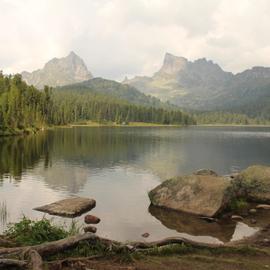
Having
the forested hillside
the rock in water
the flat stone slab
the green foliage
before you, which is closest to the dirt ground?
the green foliage

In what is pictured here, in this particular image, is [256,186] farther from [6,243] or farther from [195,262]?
[6,243]

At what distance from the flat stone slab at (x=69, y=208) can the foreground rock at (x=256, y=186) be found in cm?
1708

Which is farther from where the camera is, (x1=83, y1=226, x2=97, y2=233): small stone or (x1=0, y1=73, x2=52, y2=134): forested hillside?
(x1=0, y1=73, x2=52, y2=134): forested hillside

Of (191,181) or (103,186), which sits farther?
(103,186)

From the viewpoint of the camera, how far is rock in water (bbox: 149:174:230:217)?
122ft

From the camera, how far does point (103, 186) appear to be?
2120 inches

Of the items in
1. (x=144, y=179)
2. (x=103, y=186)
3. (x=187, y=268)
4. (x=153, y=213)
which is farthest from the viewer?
(x=144, y=179)

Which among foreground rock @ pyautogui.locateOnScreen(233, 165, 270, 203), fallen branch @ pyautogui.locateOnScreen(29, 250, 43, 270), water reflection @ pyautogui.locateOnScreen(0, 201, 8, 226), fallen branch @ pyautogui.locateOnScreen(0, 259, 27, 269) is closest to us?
fallen branch @ pyautogui.locateOnScreen(0, 259, 27, 269)

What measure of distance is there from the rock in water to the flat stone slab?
7531 millimetres

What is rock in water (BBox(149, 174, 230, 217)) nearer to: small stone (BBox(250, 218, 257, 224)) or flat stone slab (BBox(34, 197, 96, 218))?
small stone (BBox(250, 218, 257, 224))

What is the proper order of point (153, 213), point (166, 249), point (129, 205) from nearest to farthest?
point (166, 249), point (153, 213), point (129, 205)

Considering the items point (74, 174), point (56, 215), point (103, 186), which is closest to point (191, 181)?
point (56, 215)

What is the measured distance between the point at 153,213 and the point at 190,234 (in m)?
7.18

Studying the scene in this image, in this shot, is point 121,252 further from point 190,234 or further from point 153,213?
point 153,213
